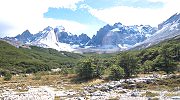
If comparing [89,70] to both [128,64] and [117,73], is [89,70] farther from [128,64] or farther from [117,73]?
[117,73]

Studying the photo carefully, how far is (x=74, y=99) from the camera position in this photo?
62656 millimetres

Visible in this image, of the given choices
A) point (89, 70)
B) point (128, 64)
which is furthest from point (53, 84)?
point (128, 64)

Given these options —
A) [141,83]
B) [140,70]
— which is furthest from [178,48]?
[141,83]

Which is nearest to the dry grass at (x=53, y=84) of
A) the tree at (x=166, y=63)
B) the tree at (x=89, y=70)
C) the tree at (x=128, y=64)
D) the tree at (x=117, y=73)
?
the tree at (x=117, y=73)

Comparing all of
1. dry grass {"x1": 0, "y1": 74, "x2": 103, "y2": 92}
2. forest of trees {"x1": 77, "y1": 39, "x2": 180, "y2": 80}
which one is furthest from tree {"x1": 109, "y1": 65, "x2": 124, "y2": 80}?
dry grass {"x1": 0, "y1": 74, "x2": 103, "y2": 92}

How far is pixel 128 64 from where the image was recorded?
119 meters

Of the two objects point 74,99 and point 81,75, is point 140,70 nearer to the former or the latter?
point 81,75

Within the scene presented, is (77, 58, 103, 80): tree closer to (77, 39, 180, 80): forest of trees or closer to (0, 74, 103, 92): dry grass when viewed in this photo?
(77, 39, 180, 80): forest of trees

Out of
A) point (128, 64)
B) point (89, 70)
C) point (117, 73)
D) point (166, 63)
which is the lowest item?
point (117, 73)

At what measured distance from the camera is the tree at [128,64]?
→ 380 feet

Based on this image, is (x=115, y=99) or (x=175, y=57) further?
(x=175, y=57)

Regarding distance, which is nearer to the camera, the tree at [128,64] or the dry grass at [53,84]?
the dry grass at [53,84]

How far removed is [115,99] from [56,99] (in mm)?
12648

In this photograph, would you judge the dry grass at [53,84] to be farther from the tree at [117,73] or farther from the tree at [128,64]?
the tree at [128,64]
